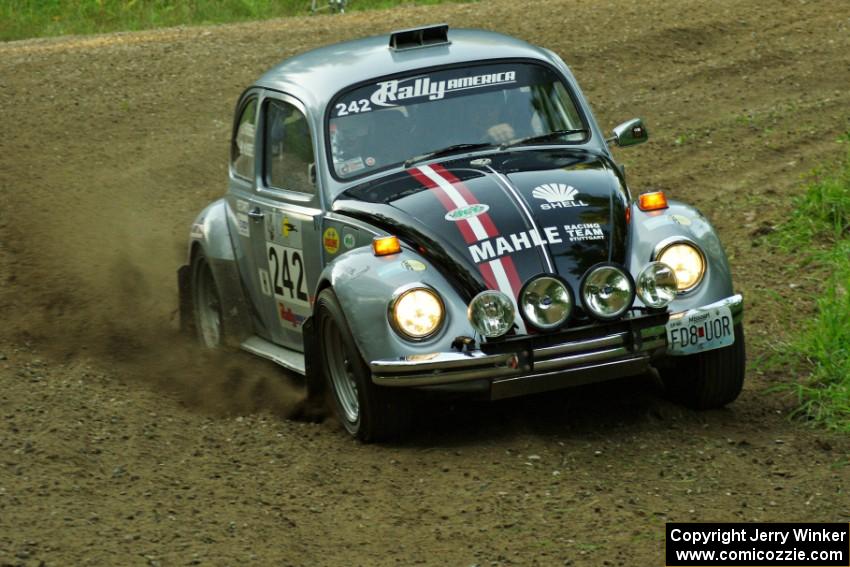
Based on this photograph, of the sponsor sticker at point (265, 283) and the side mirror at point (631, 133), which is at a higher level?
the side mirror at point (631, 133)

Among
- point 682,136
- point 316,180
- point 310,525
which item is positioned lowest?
point 682,136

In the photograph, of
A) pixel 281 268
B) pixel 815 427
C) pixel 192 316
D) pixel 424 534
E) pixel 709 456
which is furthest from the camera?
pixel 192 316

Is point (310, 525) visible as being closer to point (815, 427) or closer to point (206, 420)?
point (206, 420)

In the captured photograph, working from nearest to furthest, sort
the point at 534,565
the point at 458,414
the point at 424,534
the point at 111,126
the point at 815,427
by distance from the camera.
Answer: the point at 534,565 → the point at 424,534 → the point at 815,427 → the point at 458,414 → the point at 111,126

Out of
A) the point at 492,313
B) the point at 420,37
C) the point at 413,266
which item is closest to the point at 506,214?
the point at 413,266

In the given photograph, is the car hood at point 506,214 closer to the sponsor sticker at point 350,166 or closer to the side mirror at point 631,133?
the sponsor sticker at point 350,166

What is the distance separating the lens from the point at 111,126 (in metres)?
14.1

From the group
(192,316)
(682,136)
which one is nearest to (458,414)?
(192,316)

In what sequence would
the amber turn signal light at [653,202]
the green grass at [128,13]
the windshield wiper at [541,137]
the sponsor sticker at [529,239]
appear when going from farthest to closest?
the green grass at [128,13]
the windshield wiper at [541,137]
the amber turn signal light at [653,202]
the sponsor sticker at [529,239]

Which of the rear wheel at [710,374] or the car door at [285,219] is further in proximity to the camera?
the car door at [285,219]

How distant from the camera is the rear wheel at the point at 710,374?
5.96 meters

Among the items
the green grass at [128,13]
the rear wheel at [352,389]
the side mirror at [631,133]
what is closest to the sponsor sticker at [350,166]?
the rear wheel at [352,389]

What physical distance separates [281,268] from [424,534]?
2553 millimetres

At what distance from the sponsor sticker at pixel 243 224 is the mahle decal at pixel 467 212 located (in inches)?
71.7
